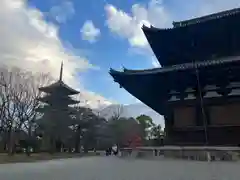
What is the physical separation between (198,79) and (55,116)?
97.1 feet

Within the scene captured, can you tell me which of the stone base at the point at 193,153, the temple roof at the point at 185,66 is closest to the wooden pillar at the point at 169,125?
the stone base at the point at 193,153

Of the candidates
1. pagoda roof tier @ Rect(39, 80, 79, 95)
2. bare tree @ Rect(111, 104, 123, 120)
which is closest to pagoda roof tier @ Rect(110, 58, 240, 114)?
pagoda roof tier @ Rect(39, 80, 79, 95)

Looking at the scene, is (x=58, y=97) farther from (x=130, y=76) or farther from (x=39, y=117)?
(x=130, y=76)

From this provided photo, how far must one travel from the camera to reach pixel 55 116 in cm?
4269

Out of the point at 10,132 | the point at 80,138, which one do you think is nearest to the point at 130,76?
the point at 10,132

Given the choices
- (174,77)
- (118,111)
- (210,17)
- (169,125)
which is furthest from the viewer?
(118,111)

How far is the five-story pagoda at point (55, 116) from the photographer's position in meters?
42.1

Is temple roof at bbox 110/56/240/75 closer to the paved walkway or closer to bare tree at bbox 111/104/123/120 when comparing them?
the paved walkway

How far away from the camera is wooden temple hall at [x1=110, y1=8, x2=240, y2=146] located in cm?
1605

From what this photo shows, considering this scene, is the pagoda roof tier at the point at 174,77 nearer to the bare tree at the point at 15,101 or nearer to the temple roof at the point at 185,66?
the temple roof at the point at 185,66

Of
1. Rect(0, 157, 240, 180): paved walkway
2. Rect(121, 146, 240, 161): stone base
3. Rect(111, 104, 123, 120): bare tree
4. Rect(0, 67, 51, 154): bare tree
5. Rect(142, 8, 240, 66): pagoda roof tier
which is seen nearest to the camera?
Rect(0, 157, 240, 180): paved walkway

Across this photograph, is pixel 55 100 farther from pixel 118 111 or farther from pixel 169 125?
pixel 169 125

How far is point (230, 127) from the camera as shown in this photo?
622 inches

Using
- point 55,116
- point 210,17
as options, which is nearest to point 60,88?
point 55,116
